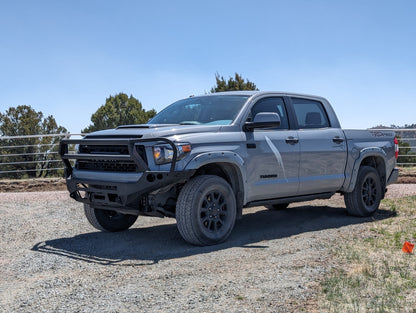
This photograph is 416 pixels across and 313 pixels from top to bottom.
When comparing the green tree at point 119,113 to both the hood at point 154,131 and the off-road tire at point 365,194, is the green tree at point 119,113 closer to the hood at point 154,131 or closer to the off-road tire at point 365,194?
the off-road tire at point 365,194

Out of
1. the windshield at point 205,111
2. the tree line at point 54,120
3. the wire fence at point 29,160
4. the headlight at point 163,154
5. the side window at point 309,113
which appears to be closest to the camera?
the headlight at point 163,154

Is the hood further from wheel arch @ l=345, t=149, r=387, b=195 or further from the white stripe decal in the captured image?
wheel arch @ l=345, t=149, r=387, b=195

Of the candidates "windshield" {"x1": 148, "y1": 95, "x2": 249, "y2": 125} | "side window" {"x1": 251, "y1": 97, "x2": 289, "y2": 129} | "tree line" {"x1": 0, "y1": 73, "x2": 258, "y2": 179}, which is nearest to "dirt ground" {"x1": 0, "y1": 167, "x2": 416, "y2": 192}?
"windshield" {"x1": 148, "y1": 95, "x2": 249, "y2": 125}

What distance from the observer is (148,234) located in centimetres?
729

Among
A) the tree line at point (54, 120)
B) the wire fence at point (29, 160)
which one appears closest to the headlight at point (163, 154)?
the wire fence at point (29, 160)

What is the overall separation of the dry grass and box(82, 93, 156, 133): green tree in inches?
1994

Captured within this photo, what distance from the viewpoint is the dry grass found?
3.99 m

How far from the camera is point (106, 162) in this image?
21.1 ft

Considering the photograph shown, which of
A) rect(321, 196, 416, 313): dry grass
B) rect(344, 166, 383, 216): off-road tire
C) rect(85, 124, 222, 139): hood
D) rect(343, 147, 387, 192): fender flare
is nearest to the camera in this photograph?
rect(321, 196, 416, 313): dry grass

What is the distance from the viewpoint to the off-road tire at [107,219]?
7.25 meters

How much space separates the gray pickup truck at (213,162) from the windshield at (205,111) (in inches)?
0.6

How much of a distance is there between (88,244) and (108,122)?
51990mm

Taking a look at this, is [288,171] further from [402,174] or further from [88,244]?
[402,174]

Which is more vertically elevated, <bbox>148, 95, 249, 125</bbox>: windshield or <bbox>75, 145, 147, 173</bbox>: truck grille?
<bbox>148, 95, 249, 125</bbox>: windshield
